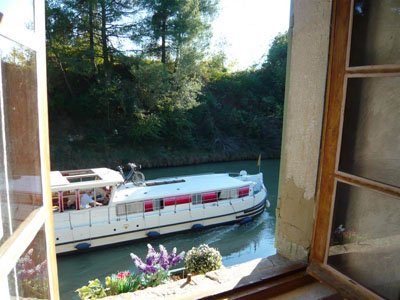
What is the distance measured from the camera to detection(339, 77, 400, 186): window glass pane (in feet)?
3.60

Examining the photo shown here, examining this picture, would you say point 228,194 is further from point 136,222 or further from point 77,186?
point 77,186

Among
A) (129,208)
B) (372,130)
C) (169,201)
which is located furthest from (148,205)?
(372,130)

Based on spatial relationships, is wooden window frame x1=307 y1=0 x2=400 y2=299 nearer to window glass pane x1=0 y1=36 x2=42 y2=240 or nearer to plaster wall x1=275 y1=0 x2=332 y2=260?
plaster wall x1=275 y1=0 x2=332 y2=260

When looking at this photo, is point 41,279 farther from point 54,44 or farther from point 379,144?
point 54,44

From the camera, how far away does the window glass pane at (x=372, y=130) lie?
1.10 metres

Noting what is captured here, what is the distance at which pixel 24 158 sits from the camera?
737 millimetres

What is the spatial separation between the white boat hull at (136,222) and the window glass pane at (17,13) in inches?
325

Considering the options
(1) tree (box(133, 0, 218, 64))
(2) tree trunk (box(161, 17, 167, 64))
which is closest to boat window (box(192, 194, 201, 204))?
(1) tree (box(133, 0, 218, 64))

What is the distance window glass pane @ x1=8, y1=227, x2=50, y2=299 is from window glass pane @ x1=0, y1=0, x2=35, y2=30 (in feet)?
1.71

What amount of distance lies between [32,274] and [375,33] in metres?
1.39

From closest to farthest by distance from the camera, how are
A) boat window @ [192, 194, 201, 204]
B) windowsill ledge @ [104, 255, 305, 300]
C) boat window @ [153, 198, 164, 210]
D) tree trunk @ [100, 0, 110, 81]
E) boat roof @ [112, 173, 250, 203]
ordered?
windowsill ledge @ [104, 255, 305, 300] → boat roof @ [112, 173, 250, 203] → boat window @ [153, 198, 164, 210] → boat window @ [192, 194, 201, 204] → tree trunk @ [100, 0, 110, 81]

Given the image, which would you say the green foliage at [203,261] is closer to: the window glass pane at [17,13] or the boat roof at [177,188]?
the boat roof at [177,188]

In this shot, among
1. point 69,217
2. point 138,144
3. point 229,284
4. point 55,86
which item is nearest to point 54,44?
point 55,86

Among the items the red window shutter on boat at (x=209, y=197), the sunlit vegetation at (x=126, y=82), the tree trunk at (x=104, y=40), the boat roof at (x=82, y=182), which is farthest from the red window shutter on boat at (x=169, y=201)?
the tree trunk at (x=104, y=40)
